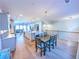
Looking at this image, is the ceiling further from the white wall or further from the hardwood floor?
the white wall

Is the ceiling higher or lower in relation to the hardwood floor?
higher

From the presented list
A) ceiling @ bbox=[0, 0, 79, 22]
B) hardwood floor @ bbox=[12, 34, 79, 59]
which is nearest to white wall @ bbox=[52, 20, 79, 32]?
ceiling @ bbox=[0, 0, 79, 22]

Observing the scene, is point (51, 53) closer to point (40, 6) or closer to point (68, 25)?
point (40, 6)

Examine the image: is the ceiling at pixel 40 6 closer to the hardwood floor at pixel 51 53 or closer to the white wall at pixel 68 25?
the hardwood floor at pixel 51 53

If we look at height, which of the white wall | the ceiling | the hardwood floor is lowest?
the hardwood floor

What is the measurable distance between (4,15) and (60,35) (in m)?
5.20

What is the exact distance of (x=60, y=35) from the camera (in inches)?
382

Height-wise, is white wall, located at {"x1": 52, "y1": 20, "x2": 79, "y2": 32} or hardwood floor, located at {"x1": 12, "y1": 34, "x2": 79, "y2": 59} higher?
white wall, located at {"x1": 52, "y1": 20, "x2": 79, "y2": 32}

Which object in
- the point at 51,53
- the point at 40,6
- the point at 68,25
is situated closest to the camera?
the point at 51,53

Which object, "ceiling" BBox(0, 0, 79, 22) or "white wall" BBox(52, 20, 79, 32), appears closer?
"ceiling" BBox(0, 0, 79, 22)

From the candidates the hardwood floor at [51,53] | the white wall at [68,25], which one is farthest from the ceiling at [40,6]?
the white wall at [68,25]

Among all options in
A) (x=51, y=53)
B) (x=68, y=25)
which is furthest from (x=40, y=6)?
(x=68, y=25)

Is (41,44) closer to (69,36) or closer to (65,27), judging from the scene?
(69,36)

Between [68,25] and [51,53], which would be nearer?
[51,53]
